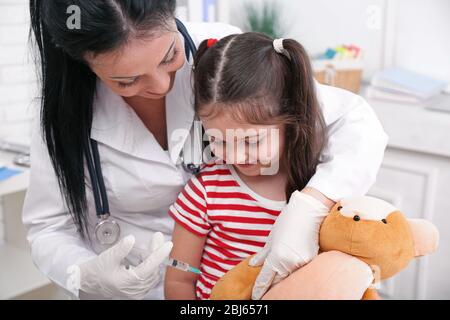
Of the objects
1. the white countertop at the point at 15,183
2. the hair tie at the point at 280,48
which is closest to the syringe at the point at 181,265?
the hair tie at the point at 280,48

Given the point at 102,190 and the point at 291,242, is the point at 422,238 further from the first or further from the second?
the point at 102,190

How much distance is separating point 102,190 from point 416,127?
1.19 m

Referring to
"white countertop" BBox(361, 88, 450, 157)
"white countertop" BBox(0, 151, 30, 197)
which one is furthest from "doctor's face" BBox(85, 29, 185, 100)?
"white countertop" BBox(361, 88, 450, 157)

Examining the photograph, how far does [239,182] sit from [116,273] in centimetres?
30

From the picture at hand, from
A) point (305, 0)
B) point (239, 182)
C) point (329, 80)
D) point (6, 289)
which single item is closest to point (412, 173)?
point (329, 80)

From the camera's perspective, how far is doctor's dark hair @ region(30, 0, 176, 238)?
94cm

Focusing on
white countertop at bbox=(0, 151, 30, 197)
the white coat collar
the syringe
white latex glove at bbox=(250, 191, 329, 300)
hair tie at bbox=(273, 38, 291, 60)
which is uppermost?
hair tie at bbox=(273, 38, 291, 60)

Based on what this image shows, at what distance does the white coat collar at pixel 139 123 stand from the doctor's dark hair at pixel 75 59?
0.12ft

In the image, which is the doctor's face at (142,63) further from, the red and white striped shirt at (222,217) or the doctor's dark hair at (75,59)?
the red and white striped shirt at (222,217)

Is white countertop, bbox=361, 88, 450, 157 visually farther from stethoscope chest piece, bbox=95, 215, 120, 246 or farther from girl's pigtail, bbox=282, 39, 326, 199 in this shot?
stethoscope chest piece, bbox=95, 215, 120, 246

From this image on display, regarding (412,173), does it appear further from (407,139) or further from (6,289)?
(6,289)

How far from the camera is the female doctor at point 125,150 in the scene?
95 cm

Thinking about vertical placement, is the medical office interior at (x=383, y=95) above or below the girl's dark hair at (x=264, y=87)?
below

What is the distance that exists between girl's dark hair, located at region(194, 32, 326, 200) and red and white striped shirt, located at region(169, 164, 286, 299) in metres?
0.08
